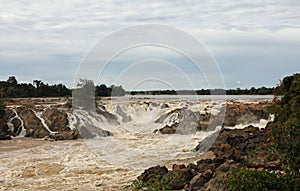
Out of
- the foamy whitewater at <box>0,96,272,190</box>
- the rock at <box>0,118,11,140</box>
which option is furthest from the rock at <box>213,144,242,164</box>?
the rock at <box>0,118,11,140</box>

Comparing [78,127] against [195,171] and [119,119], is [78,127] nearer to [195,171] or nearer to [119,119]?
[119,119]

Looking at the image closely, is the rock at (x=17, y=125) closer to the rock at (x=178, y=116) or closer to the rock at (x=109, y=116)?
the rock at (x=109, y=116)

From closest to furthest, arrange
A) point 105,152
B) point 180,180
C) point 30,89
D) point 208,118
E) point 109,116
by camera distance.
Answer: point 180,180, point 105,152, point 208,118, point 109,116, point 30,89

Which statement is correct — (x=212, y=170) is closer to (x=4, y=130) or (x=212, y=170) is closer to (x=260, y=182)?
(x=260, y=182)

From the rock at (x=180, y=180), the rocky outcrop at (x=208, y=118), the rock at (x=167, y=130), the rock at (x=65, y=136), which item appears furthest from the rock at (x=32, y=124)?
the rock at (x=180, y=180)

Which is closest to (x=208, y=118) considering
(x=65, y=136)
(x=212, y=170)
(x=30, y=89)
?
(x=65, y=136)

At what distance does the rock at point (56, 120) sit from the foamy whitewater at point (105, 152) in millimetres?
318

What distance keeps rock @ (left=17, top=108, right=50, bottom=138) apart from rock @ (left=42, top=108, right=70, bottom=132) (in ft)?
1.69

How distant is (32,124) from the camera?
26.0 meters

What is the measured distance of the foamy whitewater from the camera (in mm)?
12531

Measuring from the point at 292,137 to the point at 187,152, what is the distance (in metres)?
11.0

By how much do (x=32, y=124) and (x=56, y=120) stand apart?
141 centimetres

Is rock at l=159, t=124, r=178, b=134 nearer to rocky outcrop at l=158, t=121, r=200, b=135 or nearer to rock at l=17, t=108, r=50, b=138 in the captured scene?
rocky outcrop at l=158, t=121, r=200, b=135

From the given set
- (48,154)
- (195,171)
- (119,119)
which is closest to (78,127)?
(119,119)
